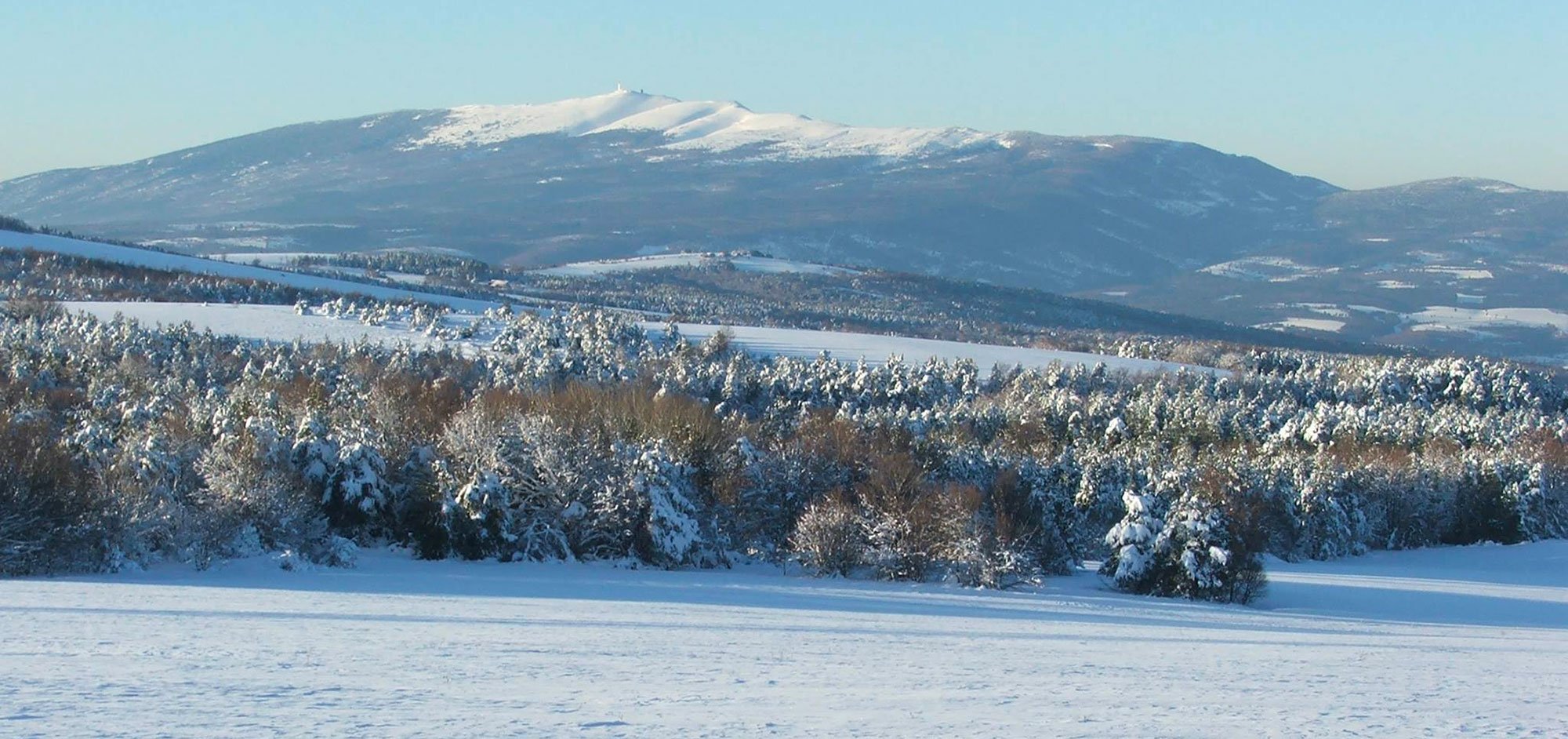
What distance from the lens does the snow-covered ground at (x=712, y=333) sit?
62062 mm

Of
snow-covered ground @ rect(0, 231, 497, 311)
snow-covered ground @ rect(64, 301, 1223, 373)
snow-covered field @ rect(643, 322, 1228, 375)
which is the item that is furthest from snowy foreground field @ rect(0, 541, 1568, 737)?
snow-covered ground @ rect(0, 231, 497, 311)

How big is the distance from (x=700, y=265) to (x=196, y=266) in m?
92.1

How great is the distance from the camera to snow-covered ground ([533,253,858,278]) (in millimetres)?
180375

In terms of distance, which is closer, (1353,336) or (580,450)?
(580,450)

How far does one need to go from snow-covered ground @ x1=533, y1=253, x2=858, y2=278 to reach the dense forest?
125 m

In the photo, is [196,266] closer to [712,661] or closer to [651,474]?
[651,474]

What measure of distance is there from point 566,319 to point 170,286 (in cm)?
2695

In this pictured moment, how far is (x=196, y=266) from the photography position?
3812 inches

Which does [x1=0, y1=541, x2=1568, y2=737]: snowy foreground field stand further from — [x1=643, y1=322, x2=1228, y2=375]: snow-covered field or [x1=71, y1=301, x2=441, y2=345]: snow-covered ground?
[x1=643, y1=322, x2=1228, y2=375]: snow-covered field

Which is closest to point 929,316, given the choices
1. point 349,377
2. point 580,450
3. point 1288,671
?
point 349,377

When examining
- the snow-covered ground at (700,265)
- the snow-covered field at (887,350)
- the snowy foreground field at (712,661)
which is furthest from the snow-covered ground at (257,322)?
the snow-covered ground at (700,265)

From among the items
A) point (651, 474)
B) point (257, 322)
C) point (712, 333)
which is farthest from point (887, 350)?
point (651, 474)

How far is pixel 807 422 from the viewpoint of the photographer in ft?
127

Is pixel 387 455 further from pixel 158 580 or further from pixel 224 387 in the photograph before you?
pixel 224 387
